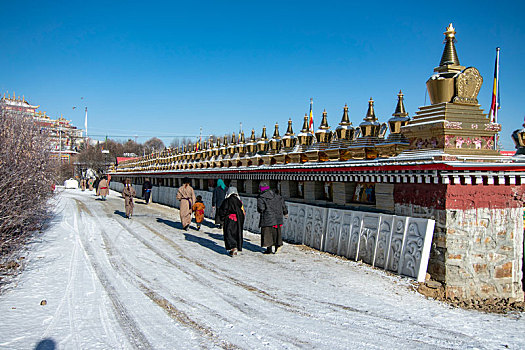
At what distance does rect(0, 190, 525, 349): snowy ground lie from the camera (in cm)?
535

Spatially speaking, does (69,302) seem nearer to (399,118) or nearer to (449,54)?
(399,118)

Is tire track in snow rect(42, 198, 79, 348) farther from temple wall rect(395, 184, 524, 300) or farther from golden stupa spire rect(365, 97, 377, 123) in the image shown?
golden stupa spire rect(365, 97, 377, 123)

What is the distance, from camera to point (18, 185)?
10.3 meters

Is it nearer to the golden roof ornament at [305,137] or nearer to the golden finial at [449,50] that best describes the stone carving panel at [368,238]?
the golden finial at [449,50]

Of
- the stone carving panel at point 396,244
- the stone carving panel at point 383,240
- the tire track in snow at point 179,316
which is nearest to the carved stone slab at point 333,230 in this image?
the stone carving panel at point 383,240

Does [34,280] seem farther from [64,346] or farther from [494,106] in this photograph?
[494,106]

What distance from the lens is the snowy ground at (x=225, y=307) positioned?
17.5ft

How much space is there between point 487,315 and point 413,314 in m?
1.36

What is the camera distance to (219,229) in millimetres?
16250

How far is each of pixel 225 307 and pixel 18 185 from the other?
6.93 metres

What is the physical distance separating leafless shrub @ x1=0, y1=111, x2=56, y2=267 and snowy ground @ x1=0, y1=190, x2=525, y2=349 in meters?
0.74

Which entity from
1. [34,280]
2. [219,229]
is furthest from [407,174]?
[219,229]

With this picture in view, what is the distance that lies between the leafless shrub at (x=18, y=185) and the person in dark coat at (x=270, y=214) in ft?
18.2

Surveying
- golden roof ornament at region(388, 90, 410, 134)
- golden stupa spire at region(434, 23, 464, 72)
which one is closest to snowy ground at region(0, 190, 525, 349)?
golden roof ornament at region(388, 90, 410, 134)
